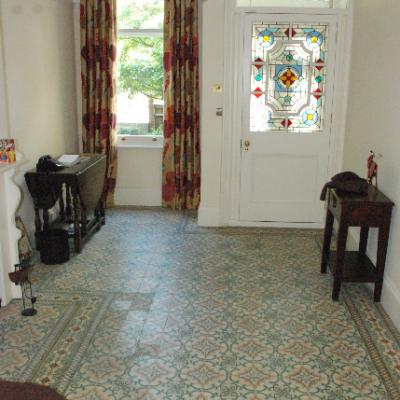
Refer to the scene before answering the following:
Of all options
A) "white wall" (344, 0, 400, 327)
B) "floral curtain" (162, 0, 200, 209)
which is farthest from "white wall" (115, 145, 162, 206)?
"white wall" (344, 0, 400, 327)

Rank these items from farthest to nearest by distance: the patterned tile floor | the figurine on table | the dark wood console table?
the dark wood console table < the figurine on table < the patterned tile floor

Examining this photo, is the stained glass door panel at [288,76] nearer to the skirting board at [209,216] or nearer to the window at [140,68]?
the skirting board at [209,216]

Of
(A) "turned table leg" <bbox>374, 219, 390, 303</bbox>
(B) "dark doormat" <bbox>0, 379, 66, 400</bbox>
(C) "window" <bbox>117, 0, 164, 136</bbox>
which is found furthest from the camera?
(C) "window" <bbox>117, 0, 164, 136</bbox>

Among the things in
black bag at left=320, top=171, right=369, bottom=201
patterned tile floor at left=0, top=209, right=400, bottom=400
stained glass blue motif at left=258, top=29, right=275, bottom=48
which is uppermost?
stained glass blue motif at left=258, top=29, right=275, bottom=48

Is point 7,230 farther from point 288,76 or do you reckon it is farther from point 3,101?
point 288,76

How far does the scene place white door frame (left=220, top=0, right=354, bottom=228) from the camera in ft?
14.0

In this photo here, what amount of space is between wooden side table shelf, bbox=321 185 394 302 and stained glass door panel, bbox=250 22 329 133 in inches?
51.1

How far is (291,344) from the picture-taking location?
268 cm

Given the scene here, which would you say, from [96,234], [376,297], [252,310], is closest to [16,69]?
[96,234]

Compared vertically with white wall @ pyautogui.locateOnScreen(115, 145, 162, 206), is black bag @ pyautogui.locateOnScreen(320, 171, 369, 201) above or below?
above

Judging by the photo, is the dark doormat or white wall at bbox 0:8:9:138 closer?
the dark doormat

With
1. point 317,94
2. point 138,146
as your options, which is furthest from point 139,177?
point 317,94

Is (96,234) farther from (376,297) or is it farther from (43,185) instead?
(376,297)

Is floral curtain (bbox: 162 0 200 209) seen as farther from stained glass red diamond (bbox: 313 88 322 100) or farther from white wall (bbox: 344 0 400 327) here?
white wall (bbox: 344 0 400 327)
